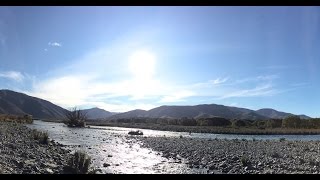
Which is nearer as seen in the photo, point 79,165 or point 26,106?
point 79,165

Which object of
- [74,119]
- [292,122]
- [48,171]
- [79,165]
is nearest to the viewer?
[48,171]

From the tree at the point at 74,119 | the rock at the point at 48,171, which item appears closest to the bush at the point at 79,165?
the rock at the point at 48,171

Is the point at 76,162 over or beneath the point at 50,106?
beneath

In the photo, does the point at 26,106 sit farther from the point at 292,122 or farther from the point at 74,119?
the point at 292,122

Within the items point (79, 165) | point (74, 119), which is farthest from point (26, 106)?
point (79, 165)

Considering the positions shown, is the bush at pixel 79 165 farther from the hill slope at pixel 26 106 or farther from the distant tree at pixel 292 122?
the hill slope at pixel 26 106

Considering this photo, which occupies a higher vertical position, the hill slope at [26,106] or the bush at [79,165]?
the hill slope at [26,106]

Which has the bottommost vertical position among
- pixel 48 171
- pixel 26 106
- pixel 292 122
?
pixel 48 171

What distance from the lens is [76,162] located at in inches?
468

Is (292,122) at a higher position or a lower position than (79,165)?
higher
